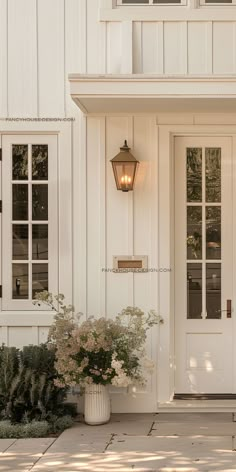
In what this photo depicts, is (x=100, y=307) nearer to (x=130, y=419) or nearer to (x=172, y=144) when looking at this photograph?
(x=130, y=419)

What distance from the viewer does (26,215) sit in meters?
6.78

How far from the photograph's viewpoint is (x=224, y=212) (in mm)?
6805

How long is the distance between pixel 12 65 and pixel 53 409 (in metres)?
3.48

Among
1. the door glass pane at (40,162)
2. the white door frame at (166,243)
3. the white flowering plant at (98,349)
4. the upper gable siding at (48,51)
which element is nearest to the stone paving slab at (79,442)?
the white flowering plant at (98,349)

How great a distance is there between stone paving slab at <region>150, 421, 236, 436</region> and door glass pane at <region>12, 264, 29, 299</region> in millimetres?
1889

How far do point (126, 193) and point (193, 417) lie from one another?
2336 millimetres

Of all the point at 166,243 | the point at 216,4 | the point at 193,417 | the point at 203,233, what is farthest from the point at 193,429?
the point at 216,4

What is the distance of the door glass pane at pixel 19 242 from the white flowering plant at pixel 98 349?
Result: 632mm

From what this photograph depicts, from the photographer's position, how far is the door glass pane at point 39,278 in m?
6.77

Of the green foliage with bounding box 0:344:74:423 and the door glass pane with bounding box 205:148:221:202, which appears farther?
the door glass pane with bounding box 205:148:221:202

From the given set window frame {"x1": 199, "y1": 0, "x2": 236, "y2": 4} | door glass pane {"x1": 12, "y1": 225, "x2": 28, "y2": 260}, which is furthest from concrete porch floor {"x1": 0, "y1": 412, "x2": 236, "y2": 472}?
window frame {"x1": 199, "y1": 0, "x2": 236, "y2": 4}

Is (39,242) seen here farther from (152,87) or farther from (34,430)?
(152,87)

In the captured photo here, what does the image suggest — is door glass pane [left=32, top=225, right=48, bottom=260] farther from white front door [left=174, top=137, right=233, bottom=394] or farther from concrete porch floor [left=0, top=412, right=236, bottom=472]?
concrete porch floor [left=0, top=412, right=236, bottom=472]

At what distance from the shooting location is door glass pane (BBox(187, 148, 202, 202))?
6840 millimetres
